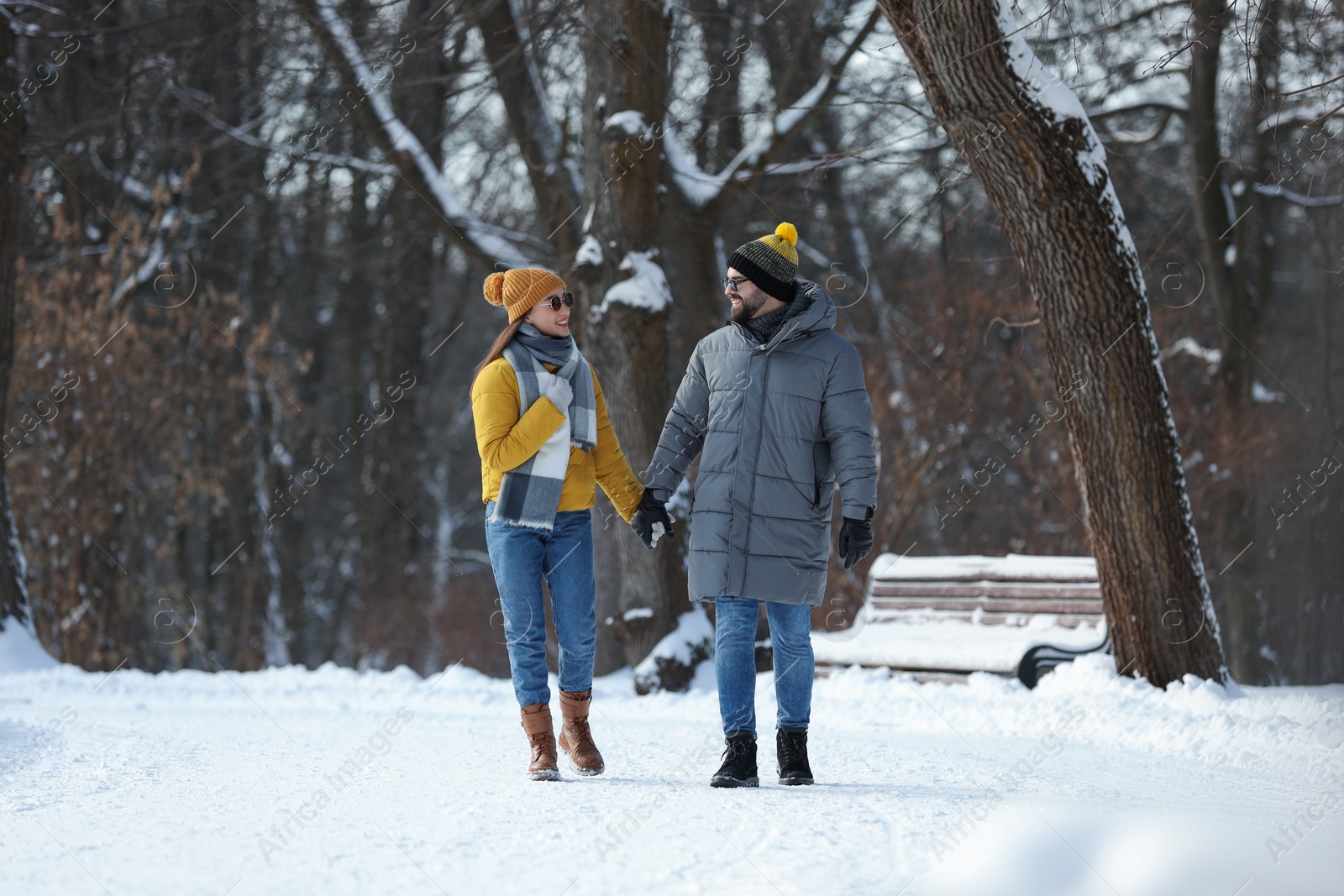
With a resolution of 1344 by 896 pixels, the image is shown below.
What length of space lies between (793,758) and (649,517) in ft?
3.02

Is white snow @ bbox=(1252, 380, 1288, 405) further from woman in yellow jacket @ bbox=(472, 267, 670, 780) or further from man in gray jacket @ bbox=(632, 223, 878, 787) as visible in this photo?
woman in yellow jacket @ bbox=(472, 267, 670, 780)

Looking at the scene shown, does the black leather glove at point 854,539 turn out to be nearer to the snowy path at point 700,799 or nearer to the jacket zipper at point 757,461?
the jacket zipper at point 757,461

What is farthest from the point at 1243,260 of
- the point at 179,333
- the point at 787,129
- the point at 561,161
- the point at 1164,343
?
the point at 179,333

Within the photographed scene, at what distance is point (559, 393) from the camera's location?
4.13 m

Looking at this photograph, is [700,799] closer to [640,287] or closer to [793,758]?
[793,758]

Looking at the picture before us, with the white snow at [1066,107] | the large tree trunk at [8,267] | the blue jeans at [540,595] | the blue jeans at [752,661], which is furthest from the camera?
the large tree trunk at [8,267]

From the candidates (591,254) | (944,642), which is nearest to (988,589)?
(944,642)

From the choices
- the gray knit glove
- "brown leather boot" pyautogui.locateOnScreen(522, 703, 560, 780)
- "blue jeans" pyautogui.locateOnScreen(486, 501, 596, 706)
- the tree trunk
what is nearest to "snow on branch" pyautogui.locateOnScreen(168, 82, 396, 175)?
the gray knit glove

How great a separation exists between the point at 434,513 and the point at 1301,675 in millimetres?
14923

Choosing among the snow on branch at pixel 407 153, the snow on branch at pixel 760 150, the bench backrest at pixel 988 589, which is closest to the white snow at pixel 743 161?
the snow on branch at pixel 760 150

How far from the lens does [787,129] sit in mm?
8703

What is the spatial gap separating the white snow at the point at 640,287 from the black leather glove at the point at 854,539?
3.97 m

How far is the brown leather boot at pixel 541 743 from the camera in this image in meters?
4.09

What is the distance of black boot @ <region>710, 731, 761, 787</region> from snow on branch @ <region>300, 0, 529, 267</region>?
5573 mm
